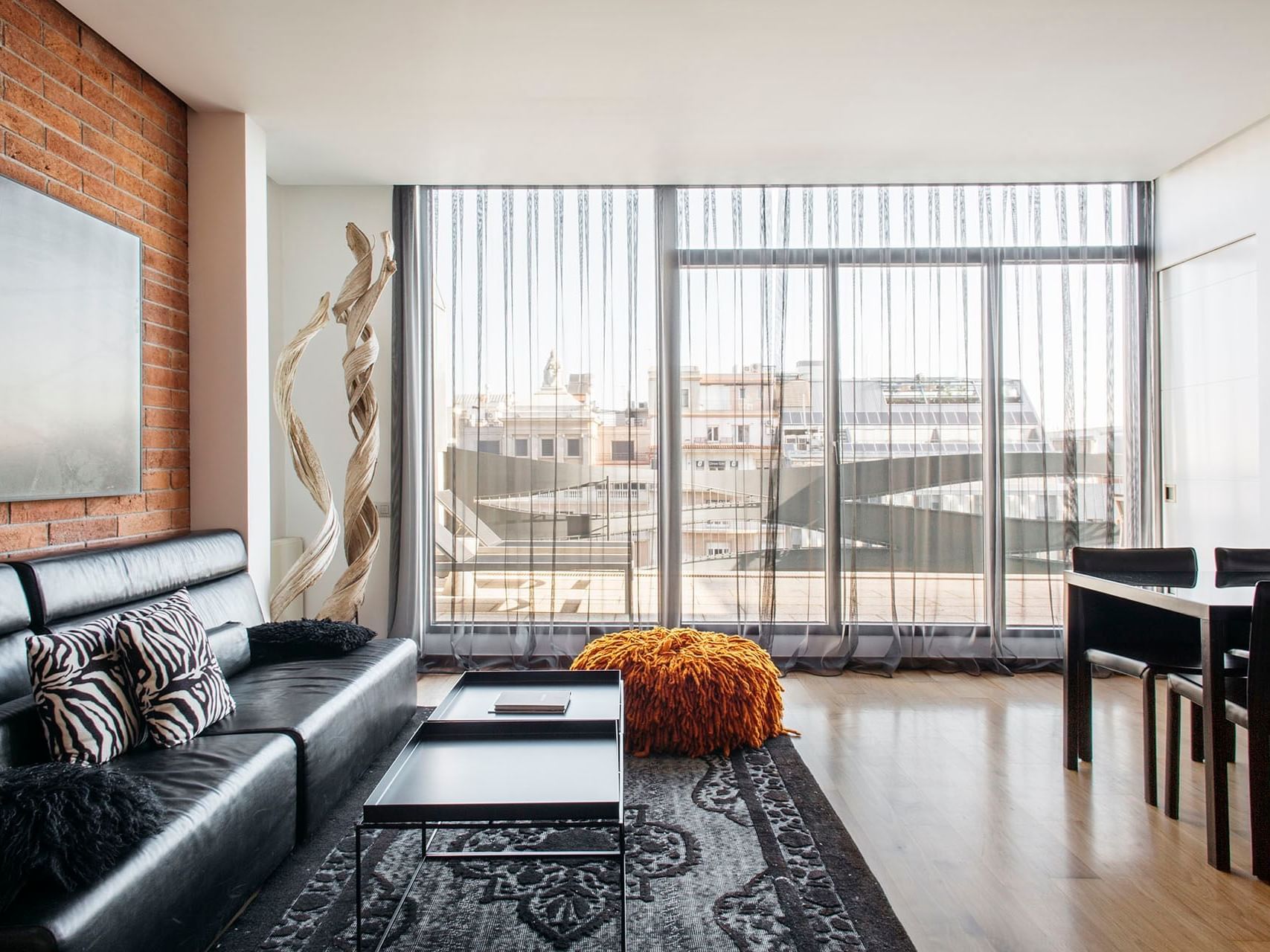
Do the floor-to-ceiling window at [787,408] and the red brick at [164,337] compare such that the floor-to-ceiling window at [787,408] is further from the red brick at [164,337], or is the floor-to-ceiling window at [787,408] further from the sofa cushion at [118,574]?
the sofa cushion at [118,574]

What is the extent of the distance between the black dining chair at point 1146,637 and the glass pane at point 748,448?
157 cm

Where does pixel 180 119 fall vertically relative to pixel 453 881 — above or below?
above

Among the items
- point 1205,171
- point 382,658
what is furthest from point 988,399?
point 382,658

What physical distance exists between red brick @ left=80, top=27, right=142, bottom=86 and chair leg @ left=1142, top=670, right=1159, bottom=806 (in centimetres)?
407

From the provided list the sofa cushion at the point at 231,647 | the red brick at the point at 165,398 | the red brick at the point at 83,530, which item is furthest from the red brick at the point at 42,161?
the sofa cushion at the point at 231,647

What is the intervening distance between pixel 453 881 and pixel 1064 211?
14.2 feet

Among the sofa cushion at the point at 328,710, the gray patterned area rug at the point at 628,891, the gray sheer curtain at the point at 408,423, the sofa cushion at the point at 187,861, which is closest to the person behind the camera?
the sofa cushion at the point at 187,861

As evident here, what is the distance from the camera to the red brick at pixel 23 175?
2.33m


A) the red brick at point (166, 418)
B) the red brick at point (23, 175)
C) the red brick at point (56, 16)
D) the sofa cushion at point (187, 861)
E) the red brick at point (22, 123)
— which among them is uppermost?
the red brick at point (56, 16)

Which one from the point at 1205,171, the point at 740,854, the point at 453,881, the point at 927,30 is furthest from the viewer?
the point at 1205,171

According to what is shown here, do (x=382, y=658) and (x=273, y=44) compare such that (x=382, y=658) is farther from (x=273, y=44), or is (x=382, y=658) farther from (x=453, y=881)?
(x=273, y=44)

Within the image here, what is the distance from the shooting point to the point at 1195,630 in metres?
2.85

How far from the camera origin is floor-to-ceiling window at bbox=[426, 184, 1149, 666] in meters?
4.27

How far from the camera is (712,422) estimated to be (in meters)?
4.30
